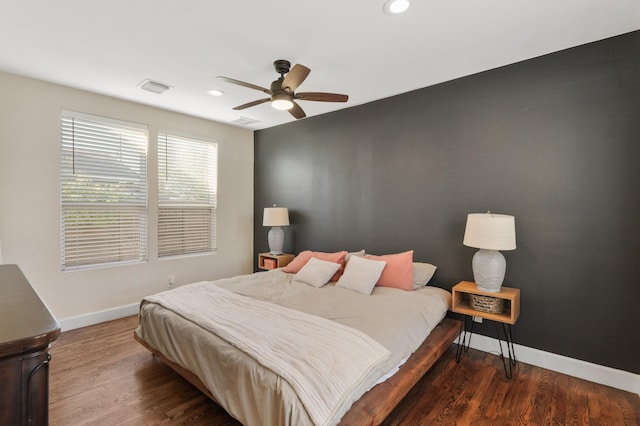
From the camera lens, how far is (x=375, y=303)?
264 centimetres

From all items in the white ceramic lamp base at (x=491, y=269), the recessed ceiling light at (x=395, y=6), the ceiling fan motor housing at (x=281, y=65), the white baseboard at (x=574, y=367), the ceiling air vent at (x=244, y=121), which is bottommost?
the white baseboard at (x=574, y=367)

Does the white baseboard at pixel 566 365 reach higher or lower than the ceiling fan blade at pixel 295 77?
lower

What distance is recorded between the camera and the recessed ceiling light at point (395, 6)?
195cm

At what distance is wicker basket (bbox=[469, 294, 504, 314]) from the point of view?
2.66 meters

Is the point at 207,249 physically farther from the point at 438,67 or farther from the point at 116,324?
the point at 438,67

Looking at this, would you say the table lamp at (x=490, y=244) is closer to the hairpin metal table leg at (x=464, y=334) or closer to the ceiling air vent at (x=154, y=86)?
the hairpin metal table leg at (x=464, y=334)

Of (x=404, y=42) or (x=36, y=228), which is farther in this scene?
(x=36, y=228)

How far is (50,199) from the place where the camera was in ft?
10.8

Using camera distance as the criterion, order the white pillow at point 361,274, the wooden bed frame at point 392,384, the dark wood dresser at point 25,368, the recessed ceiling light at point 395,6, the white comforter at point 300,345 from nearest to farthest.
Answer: the dark wood dresser at point 25,368, the white comforter at point 300,345, the wooden bed frame at point 392,384, the recessed ceiling light at point 395,6, the white pillow at point 361,274

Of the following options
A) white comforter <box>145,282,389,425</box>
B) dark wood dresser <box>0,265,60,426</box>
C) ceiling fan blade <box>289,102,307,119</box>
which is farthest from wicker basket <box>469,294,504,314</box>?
dark wood dresser <box>0,265,60,426</box>

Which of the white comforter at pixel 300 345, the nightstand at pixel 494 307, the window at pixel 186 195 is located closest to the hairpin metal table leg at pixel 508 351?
the nightstand at pixel 494 307

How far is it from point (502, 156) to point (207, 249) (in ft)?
13.6

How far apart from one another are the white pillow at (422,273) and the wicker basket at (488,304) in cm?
50

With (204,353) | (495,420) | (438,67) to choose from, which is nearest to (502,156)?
(438,67)
